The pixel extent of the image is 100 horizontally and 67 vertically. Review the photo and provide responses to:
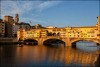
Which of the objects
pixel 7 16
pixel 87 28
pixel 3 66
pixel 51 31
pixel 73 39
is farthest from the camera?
pixel 7 16

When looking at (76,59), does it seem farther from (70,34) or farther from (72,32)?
(70,34)

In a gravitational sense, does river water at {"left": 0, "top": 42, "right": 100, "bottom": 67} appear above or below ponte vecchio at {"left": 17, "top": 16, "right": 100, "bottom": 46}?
below

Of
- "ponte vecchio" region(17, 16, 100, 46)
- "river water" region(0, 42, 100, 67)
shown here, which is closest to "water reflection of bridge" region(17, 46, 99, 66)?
"river water" region(0, 42, 100, 67)

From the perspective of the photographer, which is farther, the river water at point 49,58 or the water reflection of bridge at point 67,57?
the water reflection of bridge at point 67,57

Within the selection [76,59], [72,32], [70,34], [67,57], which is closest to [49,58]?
[67,57]

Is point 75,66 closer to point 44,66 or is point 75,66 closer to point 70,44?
point 44,66

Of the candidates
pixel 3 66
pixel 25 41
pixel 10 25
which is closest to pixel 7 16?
pixel 10 25

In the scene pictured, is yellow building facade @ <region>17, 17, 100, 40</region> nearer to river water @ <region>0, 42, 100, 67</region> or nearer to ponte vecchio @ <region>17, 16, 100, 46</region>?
ponte vecchio @ <region>17, 16, 100, 46</region>

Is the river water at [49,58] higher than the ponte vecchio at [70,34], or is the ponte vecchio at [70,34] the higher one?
the ponte vecchio at [70,34]

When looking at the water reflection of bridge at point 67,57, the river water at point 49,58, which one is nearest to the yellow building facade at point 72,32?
the water reflection of bridge at point 67,57

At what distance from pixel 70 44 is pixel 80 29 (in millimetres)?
17799

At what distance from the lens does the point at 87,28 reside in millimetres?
86375

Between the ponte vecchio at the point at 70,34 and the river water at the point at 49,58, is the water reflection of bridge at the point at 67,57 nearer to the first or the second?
the river water at the point at 49,58

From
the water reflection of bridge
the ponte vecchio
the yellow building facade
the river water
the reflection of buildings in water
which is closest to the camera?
the river water
